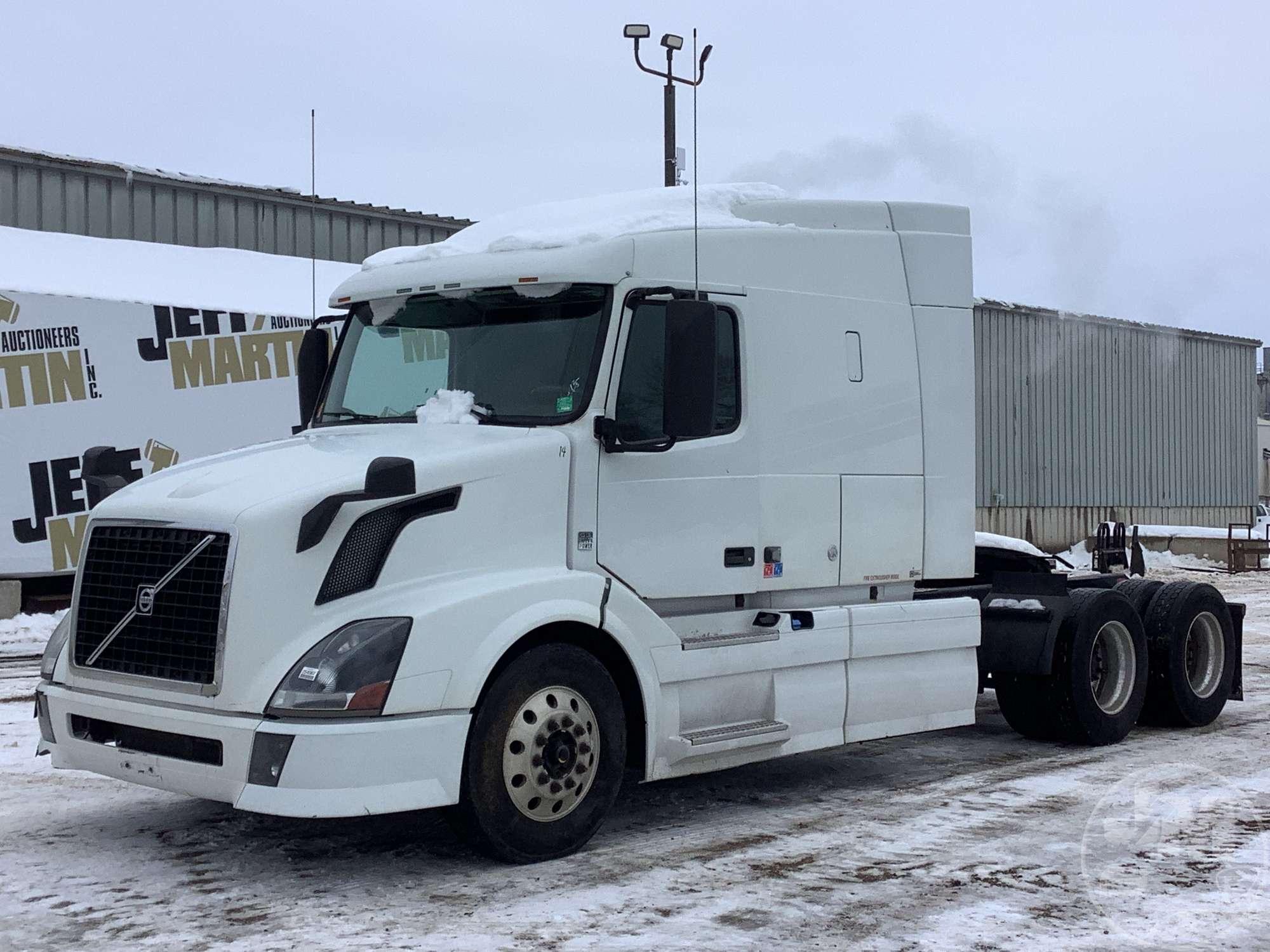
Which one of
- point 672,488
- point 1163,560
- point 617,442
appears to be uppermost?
point 617,442

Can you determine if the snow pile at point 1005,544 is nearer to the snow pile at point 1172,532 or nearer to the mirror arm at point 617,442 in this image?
the mirror arm at point 617,442

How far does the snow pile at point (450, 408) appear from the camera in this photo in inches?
266

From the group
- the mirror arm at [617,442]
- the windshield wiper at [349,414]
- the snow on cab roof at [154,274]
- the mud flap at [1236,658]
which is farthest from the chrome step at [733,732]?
the snow on cab roof at [154,274]

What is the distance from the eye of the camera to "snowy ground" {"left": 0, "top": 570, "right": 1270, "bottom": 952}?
526cm

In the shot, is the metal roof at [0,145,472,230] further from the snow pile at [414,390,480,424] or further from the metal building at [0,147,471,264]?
the snow pile at [414,390,480,424]

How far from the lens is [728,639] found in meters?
7.21

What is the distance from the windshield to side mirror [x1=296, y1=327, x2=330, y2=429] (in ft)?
1.15

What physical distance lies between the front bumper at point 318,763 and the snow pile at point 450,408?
5.00ft

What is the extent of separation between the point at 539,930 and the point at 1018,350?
29.9 metres

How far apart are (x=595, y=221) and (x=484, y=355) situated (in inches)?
39.6

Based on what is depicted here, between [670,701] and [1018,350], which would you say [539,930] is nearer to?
[670,701]

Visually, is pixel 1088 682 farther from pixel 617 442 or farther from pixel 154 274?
pixel 154 274

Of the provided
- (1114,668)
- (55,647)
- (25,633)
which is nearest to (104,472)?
(55,647)

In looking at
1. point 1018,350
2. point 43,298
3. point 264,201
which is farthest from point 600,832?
point 1018,350
